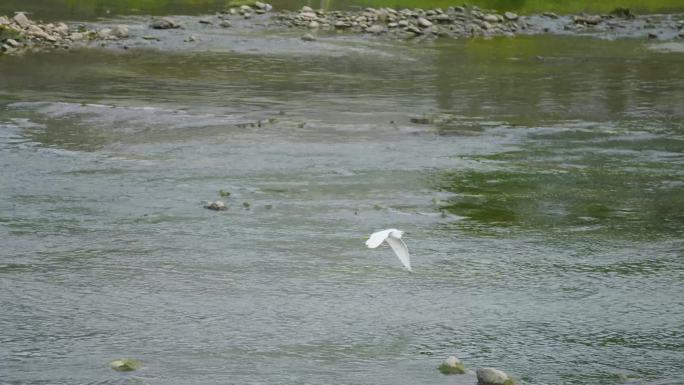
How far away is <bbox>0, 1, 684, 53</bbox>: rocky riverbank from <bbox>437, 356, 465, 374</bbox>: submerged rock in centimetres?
1800

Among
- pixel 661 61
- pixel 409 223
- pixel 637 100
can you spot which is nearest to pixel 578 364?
pixel 409 223

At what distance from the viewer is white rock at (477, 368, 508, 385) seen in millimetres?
6625

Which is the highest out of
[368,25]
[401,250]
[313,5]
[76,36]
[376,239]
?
[376,239]

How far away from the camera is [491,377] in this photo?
21.8 ft

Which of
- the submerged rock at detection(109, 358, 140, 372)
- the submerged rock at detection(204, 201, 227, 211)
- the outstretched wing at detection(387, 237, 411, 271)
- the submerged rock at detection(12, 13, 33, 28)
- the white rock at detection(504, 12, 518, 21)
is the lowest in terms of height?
the submerged rock at detection(12, 13, 33, 28)

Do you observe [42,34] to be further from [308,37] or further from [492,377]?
[492,377]

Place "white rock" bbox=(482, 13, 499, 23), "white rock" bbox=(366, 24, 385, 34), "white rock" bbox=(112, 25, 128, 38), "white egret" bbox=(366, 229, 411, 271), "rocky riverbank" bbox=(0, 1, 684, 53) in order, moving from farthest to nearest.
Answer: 1. "white rock" bbox=(482, 13, 499, 23)
2. "white rock" bbox=(366, 24, 385, 34)
3. "white rock" bbox=(112, 25, 128, 38)
4. "rocky riverbank" bbox=(0, 1, 684, 53)
5. "white egret" bbox=(366, 229, 411, 271)

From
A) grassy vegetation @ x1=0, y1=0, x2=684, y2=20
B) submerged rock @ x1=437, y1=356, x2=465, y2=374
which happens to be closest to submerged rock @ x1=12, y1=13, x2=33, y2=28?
grassy vegetation @ x1=0, y1=0, x2=684, y2=20

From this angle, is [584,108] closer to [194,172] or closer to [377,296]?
[194,172]

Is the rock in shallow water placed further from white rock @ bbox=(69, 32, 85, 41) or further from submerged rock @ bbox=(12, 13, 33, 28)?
white rock @ bbox=(69, 32, 85, 41)

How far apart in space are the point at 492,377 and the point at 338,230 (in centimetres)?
370

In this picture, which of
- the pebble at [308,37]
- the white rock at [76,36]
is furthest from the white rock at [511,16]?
the white rock at [76,36]

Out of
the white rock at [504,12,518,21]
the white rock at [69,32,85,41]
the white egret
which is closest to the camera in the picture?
the white egret

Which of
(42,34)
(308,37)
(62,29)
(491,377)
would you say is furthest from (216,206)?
(62,29)
